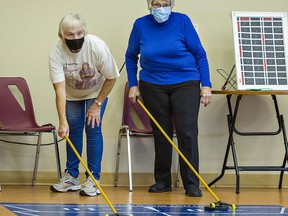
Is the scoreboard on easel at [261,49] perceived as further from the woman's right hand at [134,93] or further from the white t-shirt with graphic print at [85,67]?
the white t-shirt with graphic print at [85,67]

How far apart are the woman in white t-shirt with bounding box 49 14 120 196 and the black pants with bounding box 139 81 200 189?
1.12 ft

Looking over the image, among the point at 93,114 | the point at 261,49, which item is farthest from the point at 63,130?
the point at 261,49

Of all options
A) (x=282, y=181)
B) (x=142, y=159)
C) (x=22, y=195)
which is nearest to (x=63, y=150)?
(x=142, y=159)

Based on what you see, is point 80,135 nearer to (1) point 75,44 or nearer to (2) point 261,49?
(1) point 75,44

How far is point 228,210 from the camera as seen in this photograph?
337cm

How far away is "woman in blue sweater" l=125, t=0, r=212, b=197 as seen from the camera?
162 inches

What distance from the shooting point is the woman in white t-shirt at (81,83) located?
3.79m

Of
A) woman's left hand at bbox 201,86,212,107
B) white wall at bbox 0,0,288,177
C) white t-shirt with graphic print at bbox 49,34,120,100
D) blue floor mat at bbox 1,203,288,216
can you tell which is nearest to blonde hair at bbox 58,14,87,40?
white t-shirt with graphic print at bbox 49,34,120,100

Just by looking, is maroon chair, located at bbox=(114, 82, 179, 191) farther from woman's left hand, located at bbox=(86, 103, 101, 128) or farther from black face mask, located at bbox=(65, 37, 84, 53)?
black face mask, located at bbox=(65, 37, 84, 53)

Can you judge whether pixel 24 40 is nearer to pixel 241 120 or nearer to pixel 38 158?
pixel 38 158

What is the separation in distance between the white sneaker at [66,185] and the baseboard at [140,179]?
0.52 meters

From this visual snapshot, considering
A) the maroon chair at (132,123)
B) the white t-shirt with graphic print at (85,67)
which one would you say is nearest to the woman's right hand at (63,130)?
the white t-shirt with graphic print at (85,67)

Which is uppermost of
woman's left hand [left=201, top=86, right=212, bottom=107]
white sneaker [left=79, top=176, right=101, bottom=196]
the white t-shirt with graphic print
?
the white t-shirt with graphic print

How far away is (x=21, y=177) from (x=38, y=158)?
0.23 metres
